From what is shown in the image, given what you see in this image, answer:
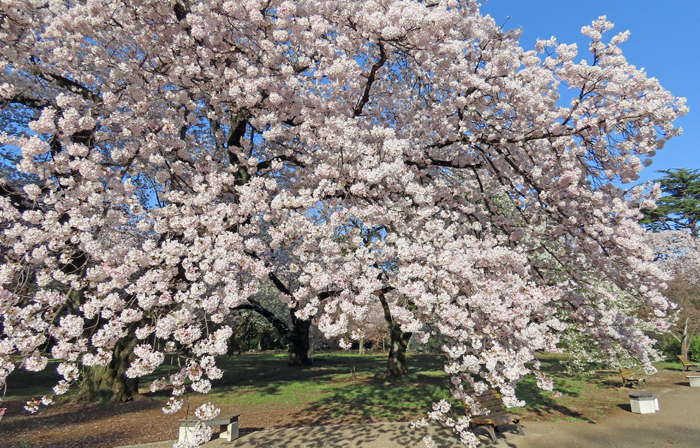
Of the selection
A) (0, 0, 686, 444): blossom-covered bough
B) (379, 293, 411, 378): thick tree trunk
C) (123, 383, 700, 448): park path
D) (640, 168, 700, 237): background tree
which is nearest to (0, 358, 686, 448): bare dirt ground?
(123, 383, 700, 448): park path

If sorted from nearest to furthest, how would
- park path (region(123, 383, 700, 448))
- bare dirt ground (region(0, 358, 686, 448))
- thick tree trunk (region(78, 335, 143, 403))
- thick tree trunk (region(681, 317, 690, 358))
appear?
park path (region(123, 383, 700, 448)) < bare dirt ground (region(0, 358, 686, 448)) < thick tree trunk (region(78, 335, 143, 403)) < thick tree trunk (region(681, 317, 690, 358))

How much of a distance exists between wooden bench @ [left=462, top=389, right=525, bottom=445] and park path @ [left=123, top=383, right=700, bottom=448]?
0.83 ft

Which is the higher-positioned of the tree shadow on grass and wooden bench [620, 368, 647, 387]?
wooden bench [620, 368, 647, 387]

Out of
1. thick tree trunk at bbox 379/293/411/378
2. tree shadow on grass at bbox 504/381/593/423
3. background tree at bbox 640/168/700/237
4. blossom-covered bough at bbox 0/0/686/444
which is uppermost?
background tree at bbox 640/168/700/237

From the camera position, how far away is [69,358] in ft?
14.0

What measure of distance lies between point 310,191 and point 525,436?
7.33m

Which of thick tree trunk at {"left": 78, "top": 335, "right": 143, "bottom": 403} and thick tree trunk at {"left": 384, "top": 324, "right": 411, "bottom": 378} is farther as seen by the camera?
thick tree trunk at {"left": 384, "top": 324, "right": 411, "bottom": 378}

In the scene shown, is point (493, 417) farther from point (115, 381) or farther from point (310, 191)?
point (115, 381)

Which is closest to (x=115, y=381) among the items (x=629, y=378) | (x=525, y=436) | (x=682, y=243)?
(x=525, y=436)

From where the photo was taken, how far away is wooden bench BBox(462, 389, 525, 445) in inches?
299

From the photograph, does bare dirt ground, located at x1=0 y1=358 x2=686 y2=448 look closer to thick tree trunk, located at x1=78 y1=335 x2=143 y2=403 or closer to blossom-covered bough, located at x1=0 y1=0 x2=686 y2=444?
thick tree trunk, located at x1=78 y1=335 x2=143 y2=403

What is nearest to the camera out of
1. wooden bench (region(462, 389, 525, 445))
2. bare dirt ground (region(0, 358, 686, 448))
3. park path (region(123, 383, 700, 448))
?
park path (region(123, 383, 700, 448))

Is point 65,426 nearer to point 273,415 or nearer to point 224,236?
point 273,415

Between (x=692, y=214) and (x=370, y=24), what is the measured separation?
40.8 metres
